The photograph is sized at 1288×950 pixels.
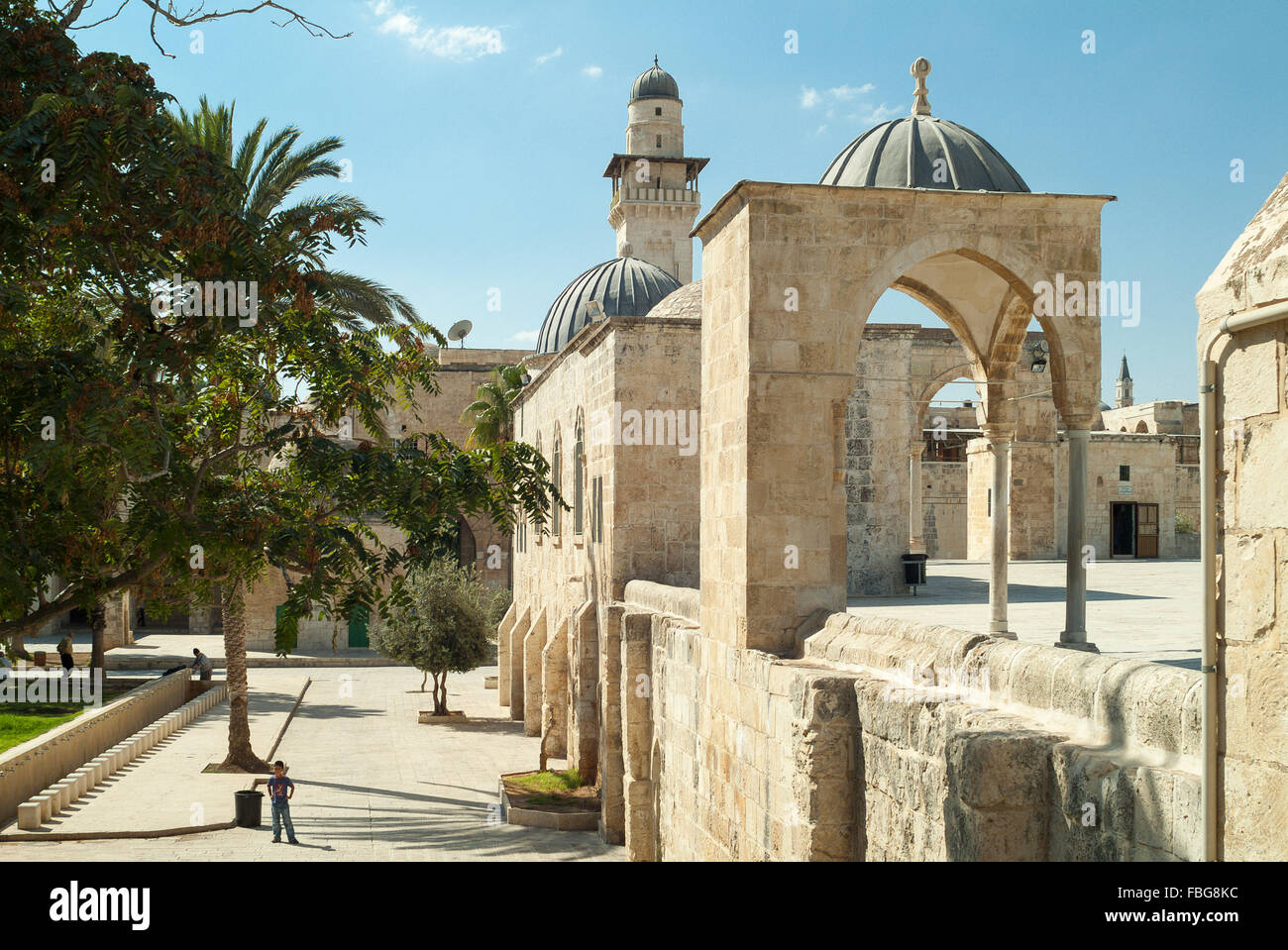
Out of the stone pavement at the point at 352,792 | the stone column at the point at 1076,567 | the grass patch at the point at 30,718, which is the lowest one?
the stone pavement at the point at 352,792

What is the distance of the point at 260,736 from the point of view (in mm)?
17688

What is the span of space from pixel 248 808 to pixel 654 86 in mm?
30814

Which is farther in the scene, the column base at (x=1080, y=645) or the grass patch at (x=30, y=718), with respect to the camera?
the grass patch at (x=30, y=718)

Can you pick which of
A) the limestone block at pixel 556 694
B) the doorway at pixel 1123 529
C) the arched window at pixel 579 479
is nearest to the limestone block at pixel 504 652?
the limestone block at pixel 556 694

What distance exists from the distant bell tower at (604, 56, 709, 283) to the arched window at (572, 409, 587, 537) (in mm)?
20721

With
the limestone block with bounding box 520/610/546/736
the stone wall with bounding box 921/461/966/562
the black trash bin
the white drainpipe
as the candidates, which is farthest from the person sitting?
the white drainpipe

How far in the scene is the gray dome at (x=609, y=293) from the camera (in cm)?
2988

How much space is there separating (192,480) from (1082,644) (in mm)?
5416

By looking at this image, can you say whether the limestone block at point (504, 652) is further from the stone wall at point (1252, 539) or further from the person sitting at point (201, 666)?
the stone wall at point (1252, 539)

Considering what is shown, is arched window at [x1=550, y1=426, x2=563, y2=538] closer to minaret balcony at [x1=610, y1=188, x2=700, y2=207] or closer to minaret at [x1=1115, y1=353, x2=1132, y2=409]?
minaret balcony at [x1=610, y1=188, x2=700, y2=207]

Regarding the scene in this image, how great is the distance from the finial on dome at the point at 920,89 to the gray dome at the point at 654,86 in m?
30.2

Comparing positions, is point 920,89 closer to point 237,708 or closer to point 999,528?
point 999,528

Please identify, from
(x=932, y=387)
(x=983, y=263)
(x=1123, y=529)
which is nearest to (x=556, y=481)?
(x=932, y=387)

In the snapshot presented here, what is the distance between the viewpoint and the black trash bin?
40.3 feet
